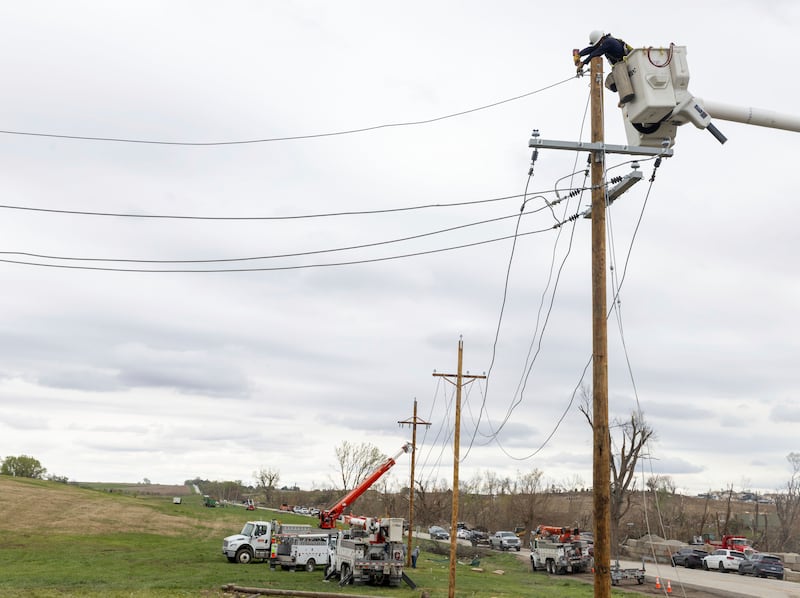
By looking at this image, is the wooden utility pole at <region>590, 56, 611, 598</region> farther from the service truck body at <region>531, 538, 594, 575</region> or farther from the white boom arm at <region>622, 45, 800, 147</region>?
the service truck body at <region>531, 538, 594, 575</region>

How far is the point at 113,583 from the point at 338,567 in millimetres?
9765

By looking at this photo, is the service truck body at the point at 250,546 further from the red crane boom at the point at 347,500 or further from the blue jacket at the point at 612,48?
the blue jacket at the point at 612,48

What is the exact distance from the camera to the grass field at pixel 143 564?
96.6 feet

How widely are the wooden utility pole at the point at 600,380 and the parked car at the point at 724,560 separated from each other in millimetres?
44102

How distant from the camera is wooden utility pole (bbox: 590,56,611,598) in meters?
12.8

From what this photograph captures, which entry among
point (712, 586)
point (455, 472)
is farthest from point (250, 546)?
point (712, 586)

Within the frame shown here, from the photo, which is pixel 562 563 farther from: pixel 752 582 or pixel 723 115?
pixel 723 115

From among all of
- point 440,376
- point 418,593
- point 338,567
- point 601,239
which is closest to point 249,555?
point 338,567

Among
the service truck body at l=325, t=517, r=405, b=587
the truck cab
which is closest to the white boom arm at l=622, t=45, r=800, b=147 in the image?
the service truck body at l=325, t=517, r=405, b=587

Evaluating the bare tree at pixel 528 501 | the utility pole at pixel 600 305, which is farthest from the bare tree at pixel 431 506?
the utility pole at pixel 600 305

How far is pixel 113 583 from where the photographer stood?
98.5 ft

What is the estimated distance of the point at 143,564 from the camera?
39375 millimetres

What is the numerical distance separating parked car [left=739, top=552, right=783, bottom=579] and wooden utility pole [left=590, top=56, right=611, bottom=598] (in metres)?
40.9

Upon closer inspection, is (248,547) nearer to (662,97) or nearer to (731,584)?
(731,584)
